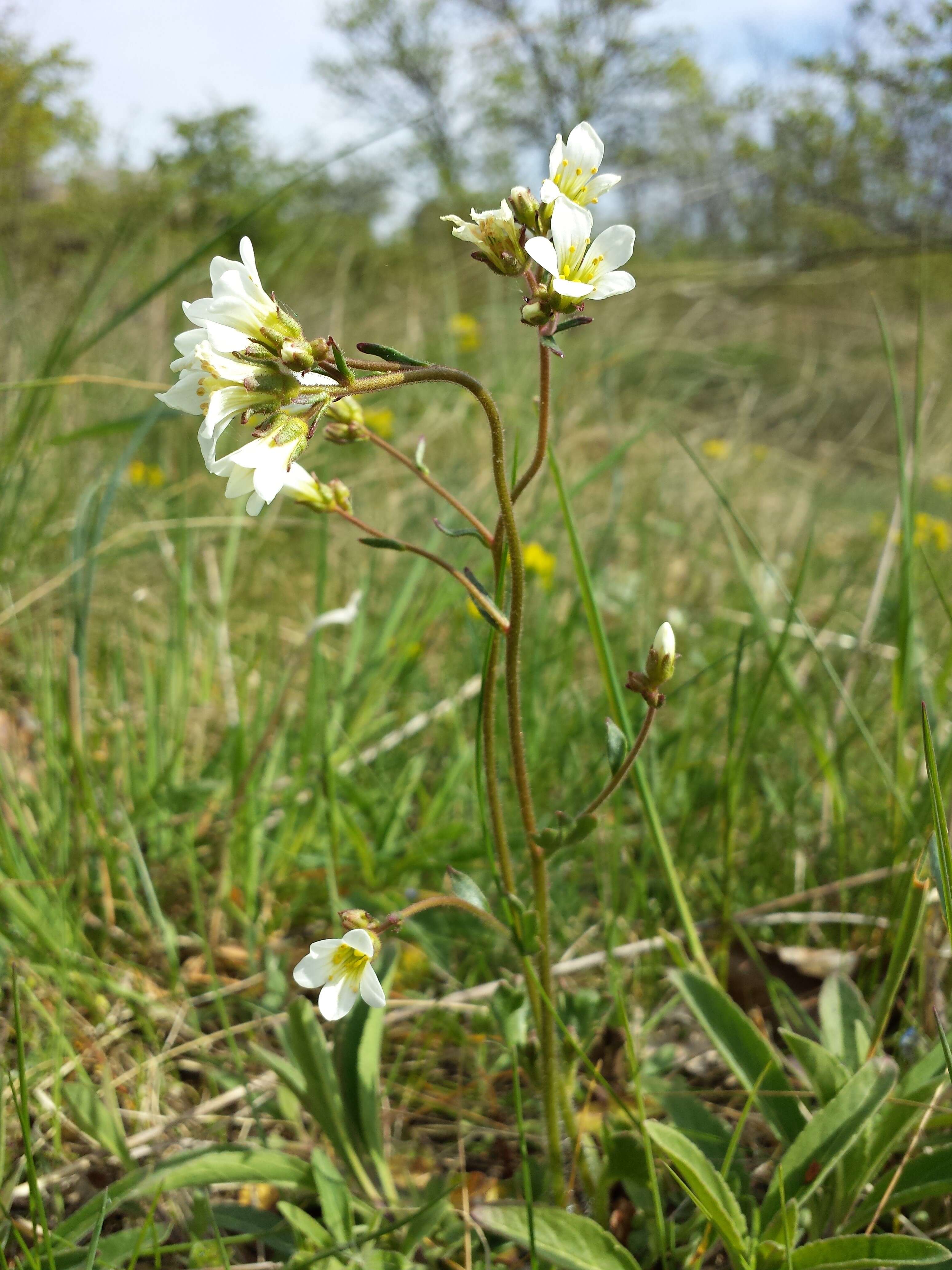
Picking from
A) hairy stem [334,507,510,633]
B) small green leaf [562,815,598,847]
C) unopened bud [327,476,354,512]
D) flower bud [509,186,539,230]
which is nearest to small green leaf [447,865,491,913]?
small green leaf [562,815,598,847]

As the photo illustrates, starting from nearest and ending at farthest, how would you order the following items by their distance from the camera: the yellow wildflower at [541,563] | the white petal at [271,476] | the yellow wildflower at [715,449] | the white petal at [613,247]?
the white petal at [271,476]
the white petal at [613,247]
the yellow wildflower at [541,563]
the yellow wildflower at [715,449]

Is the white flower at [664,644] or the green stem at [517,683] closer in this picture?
the green stem at [517,683]

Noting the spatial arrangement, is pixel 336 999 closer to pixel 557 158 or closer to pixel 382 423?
pixel 557 158

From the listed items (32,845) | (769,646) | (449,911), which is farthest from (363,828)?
(769,646)

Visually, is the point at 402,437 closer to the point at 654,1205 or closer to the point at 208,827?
the point at 208,827

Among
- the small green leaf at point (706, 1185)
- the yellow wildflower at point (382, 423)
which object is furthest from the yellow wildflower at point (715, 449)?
the small green leaf at point (706, 1185)

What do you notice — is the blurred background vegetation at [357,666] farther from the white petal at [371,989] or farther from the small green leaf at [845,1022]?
the white petal at [371,989]
